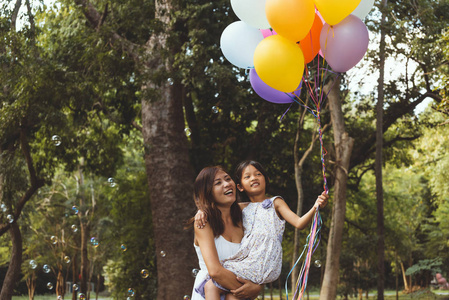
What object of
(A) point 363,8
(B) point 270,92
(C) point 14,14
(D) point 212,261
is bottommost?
(D) point 212,261

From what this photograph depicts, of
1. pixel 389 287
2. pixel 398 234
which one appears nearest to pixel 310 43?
pixel 398 234

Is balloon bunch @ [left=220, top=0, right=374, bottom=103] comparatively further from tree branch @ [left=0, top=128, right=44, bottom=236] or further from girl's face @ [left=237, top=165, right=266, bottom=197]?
tree branch @ [left=0, top=128, right=44, bottom=236]

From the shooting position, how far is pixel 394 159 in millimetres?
18281

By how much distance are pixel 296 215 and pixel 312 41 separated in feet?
7.39

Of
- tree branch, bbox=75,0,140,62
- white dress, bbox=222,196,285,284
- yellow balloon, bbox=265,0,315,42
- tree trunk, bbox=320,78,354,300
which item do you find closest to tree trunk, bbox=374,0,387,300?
tree trunk, bbox=320,78,354,300

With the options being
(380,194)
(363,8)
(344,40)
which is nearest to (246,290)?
(344,40)

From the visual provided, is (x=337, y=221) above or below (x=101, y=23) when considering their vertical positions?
below

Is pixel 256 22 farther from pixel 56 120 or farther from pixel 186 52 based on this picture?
pixel 56 120

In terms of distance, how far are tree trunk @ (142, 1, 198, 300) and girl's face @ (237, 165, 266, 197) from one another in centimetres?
680

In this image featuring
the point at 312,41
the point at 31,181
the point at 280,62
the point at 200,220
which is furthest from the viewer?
the point at 31,181

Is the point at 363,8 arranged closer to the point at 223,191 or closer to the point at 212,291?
the point at 223,191

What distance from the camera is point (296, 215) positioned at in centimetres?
350

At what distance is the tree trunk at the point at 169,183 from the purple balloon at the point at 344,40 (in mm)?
5554

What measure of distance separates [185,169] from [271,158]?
414 cm
